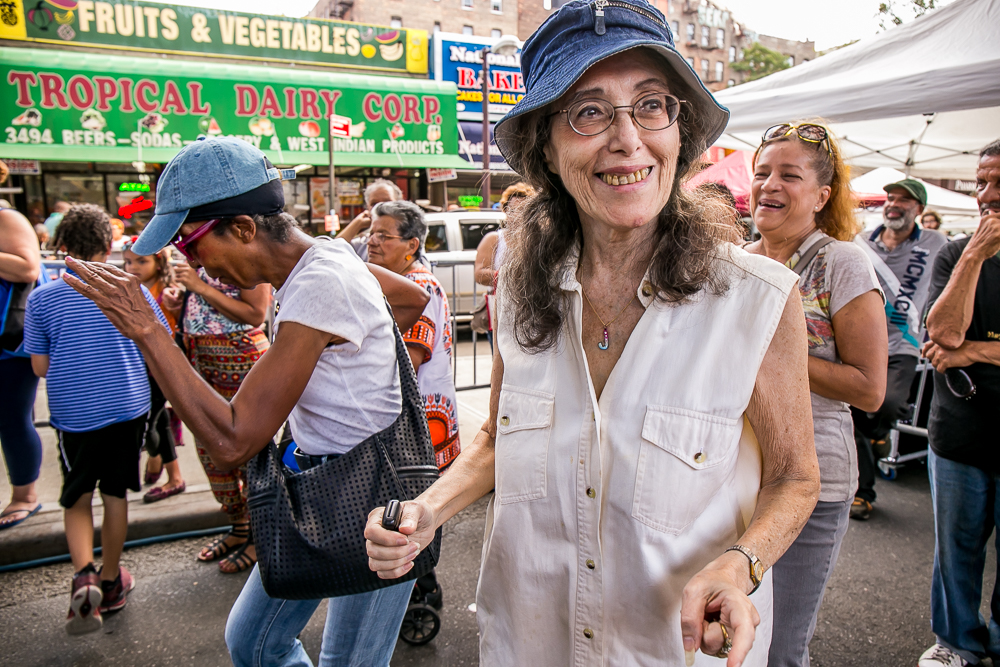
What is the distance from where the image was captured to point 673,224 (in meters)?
1.40

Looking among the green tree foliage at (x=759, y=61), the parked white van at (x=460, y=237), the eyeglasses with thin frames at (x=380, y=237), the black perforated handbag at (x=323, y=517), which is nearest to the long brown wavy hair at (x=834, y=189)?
the black perforated handbag at (x=323, y=517)

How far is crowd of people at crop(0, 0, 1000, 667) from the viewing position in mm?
1234

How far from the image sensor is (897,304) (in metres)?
3.48

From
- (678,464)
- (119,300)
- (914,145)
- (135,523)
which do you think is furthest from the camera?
(914,145)

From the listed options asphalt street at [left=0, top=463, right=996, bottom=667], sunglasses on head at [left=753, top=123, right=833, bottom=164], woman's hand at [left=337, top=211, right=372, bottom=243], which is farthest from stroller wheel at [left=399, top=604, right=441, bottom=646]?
woman's hand at [left=337, top=211, right=372, bottom=243]

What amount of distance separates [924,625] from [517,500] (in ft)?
9.70

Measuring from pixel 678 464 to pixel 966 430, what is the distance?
2157 mm

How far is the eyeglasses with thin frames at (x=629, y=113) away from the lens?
1326mm

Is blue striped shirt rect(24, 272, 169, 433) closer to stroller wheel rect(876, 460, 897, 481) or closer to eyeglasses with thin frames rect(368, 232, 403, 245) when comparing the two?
eyeglasses with thin frames rect(368, 232, 403, 245)

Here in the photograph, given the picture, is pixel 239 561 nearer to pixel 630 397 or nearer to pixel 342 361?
pixel 342 361

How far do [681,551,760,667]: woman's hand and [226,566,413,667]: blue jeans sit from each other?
44.1 inches

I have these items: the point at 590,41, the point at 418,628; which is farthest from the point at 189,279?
the point at 590,41

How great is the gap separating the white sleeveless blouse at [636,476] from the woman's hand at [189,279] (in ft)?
8.72

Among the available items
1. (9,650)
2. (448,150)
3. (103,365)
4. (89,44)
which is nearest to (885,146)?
(103,365)
